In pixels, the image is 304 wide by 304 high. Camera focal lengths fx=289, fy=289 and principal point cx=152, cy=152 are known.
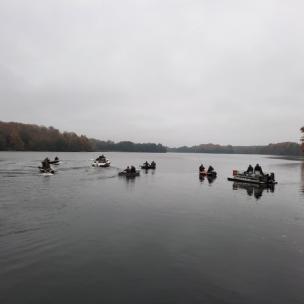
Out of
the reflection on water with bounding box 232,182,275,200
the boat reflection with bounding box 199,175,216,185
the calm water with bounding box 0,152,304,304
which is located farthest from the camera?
the boat reflection with bounding box 199,175,216,185

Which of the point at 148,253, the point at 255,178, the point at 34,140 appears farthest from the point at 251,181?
the point at 34,140

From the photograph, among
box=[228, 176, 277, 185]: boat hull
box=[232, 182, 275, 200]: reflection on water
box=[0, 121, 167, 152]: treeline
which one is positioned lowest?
box=[232, 182, 275, 200]: reflection on water

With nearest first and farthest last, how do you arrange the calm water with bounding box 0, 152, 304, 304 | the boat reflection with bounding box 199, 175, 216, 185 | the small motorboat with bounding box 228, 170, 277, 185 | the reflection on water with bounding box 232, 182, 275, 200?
the calm water with bounding box 0, 152, 304, 304, the reflection on water with bounding box 232, 182, 275, 200, the small motorboat with bounding box 228, 170, 277, 185, the boat reflection with bounding box 199, 175, 216, 185

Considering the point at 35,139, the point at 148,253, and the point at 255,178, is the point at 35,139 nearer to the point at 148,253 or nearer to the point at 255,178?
→ the point at 255,178

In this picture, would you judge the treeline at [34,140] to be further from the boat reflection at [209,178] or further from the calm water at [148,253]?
the calm water at [148,253]

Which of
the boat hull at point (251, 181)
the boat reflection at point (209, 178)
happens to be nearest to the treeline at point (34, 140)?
the boat reflection at point (209, 178)

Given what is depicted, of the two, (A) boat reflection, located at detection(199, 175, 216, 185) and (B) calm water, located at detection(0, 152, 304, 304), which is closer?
(B) calm water, located at detection(0, 152, 304, 304)

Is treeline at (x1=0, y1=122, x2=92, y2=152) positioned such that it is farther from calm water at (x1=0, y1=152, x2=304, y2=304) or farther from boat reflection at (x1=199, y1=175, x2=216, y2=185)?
calm water at (x1=0, y1=152, x2=304, y2=304)

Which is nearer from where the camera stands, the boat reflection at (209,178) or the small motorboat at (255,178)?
the small motorboat at (255,178)

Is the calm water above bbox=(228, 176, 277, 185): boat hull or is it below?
below

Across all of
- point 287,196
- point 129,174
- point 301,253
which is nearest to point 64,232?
point 301,253

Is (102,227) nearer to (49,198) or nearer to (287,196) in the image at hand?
(49,198)

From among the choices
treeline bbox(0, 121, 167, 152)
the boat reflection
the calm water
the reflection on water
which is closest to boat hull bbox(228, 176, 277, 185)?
the reflection on water

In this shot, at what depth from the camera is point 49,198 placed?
1061 inches
